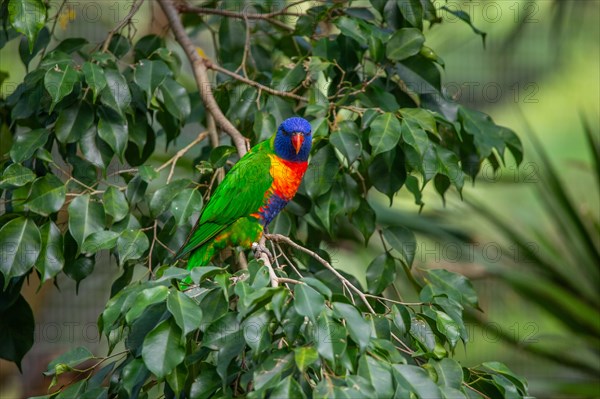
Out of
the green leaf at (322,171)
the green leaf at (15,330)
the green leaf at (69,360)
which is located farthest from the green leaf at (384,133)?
the green leaf at (15,330)

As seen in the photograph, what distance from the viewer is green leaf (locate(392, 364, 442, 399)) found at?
1.31 metres

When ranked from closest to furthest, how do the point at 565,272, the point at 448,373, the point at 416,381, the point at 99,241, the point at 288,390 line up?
the point at 288,390 < the point at 416,381 < the point at 448,373 < the point at 99,241 < the point at 565,272

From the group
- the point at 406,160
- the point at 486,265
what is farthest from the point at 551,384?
the point at 406,160

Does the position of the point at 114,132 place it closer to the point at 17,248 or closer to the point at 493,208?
the point at 17,248

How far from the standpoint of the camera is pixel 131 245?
1.84 meters

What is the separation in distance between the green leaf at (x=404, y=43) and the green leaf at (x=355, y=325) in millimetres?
1130

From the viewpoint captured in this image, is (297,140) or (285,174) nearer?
(297,140)

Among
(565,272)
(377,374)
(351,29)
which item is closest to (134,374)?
(377,374)

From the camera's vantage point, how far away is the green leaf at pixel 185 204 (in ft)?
6.35

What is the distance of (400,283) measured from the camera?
4559 mm

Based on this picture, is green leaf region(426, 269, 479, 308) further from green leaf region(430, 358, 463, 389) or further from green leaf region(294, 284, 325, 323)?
green leaf region(294, 284, 325, 323)

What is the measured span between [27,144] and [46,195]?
0.21m

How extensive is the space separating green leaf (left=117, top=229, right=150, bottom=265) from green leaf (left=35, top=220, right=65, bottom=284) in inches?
7.7

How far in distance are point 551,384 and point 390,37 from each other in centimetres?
201
